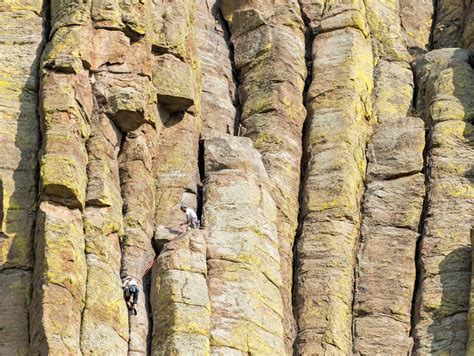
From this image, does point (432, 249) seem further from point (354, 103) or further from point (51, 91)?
point (51, 91)

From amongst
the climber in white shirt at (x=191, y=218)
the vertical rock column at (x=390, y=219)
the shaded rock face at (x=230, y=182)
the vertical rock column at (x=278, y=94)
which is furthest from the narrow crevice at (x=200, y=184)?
the vertical rock column at (x=390, y=219)

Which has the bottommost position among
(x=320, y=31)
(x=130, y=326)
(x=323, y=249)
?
(x=130, y=326)

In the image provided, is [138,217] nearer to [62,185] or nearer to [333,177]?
[62,185]

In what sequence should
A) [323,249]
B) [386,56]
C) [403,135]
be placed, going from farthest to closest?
[386,56] < [403,135] < [323,249]

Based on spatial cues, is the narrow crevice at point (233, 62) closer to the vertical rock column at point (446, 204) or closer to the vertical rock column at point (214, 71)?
the vertical rock column at point (214, 71)

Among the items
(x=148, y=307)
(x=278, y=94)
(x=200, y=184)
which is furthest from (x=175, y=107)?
(x=148, y=307)

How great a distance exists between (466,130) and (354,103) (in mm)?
4257

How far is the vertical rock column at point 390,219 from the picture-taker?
71.1 metres

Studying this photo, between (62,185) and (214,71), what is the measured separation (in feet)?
48.1

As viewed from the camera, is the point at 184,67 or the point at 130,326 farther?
the point at 184,67

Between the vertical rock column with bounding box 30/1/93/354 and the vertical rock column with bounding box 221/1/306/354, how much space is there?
8025mm

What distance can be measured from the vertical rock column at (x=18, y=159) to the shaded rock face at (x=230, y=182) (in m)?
0.07

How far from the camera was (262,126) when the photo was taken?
76438 millimetres

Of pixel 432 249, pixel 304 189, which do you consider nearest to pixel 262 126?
pixel 304 189
